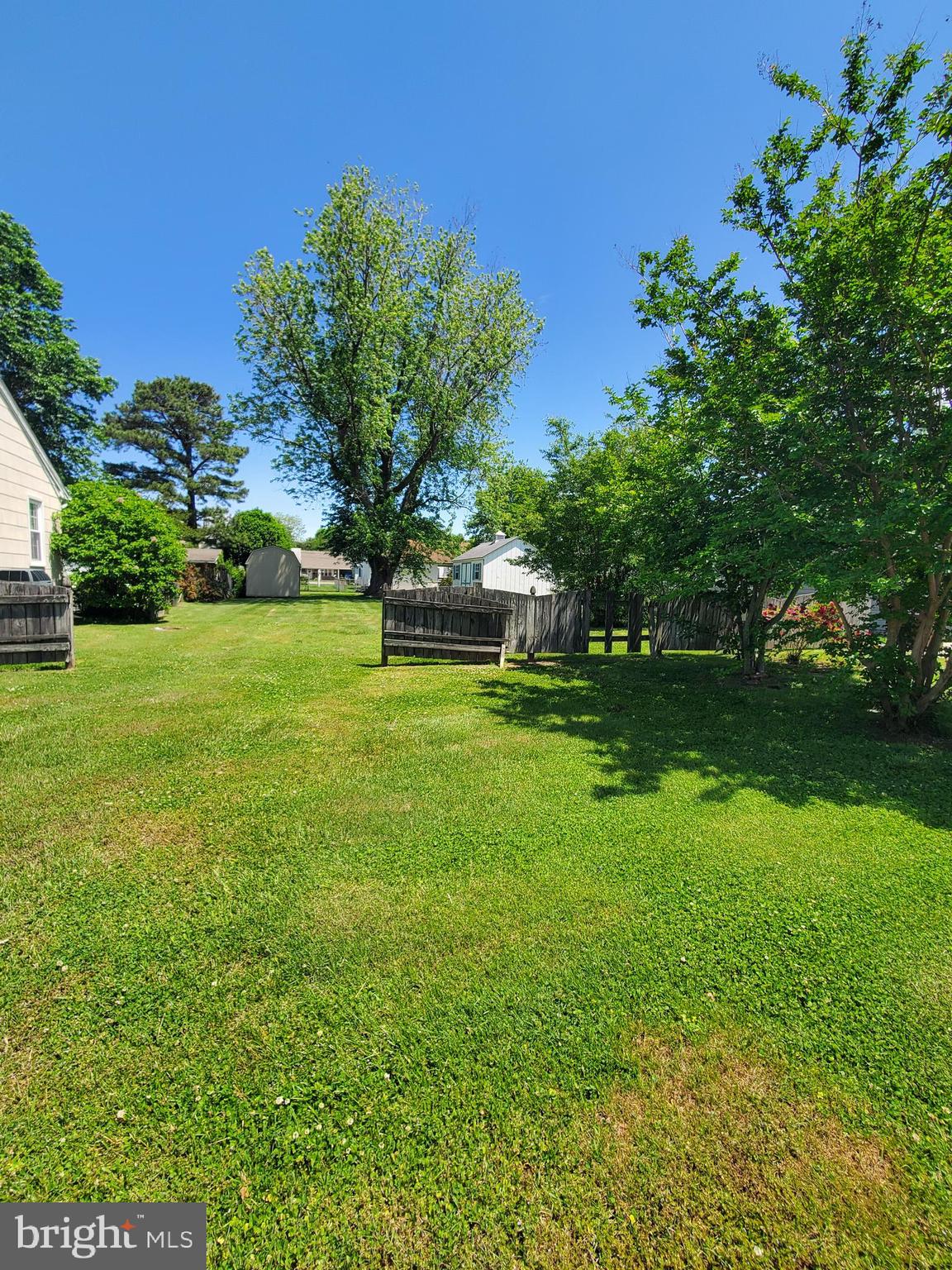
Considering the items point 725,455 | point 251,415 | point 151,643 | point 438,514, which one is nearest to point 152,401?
point 251,415

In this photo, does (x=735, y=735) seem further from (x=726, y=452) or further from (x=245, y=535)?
(x=245, y=535)

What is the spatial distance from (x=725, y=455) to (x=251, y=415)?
74.2 ft

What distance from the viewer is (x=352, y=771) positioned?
14.2ft

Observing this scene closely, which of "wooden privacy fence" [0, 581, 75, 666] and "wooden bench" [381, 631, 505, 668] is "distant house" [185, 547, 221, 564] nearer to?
"wooden privacy fence" [0, 581, 75, 666]

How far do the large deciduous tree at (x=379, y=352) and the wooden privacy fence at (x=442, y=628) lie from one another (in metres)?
14.1

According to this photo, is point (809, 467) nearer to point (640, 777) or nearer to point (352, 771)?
point (640, 777)

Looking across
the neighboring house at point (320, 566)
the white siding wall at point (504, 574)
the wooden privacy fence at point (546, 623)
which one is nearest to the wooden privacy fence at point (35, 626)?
the wooden privacy fence at point (546, 623)

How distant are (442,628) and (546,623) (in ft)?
8.72

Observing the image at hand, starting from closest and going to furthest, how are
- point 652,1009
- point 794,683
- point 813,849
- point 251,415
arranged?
point 652,1009
point 813,849
point 794,683
point 251,415

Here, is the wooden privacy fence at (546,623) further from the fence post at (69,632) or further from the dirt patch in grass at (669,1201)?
the dirt patch in grass at (669,1201)

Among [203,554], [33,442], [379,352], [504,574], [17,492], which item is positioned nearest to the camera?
[17,492]

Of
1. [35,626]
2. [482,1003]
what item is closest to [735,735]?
[482,1003]

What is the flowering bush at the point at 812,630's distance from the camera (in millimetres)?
5688

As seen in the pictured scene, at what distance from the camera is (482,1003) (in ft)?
6.95
